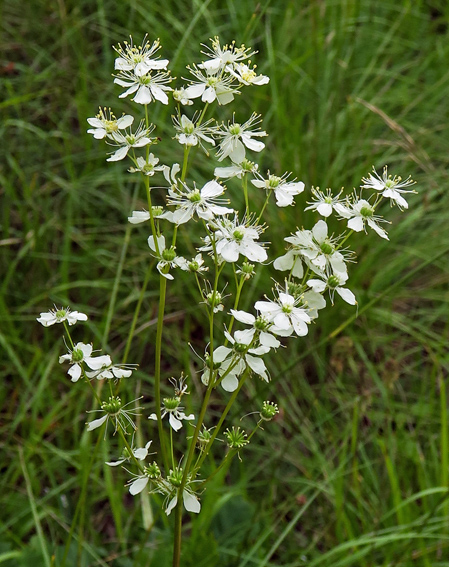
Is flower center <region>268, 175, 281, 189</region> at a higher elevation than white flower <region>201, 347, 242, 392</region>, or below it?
higher

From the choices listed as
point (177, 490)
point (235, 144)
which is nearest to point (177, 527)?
point (177, 490)

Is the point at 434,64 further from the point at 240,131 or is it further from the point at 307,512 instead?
the point at 240,131

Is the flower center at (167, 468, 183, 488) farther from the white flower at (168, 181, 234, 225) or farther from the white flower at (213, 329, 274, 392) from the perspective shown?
the white flower at (168, 181, 234, 225)

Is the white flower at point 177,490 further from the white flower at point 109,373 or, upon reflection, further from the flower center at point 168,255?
the flower center at point 168,255

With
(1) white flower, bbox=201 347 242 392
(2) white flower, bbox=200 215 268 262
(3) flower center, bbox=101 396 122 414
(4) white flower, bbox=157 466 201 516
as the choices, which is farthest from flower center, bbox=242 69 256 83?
(4) white flower, bbox=157 466 201 516

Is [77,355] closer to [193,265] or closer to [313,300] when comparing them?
[193,265]
